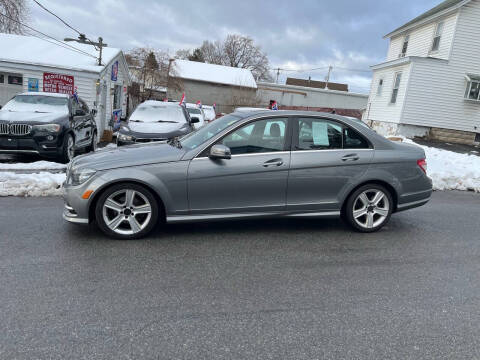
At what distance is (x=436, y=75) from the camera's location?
19.8 meters

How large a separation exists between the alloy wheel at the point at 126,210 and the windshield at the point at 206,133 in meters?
0.91

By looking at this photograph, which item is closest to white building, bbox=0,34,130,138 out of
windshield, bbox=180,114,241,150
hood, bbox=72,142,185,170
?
windshield, bbox=180,114,241,150

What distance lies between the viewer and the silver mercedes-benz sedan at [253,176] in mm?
4656

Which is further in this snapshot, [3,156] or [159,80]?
[159,80]

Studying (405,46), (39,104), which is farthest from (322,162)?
(405,46)

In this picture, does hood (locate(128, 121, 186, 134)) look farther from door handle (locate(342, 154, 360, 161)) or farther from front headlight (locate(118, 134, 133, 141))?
door handle (locate(342, 154, 360, 161))

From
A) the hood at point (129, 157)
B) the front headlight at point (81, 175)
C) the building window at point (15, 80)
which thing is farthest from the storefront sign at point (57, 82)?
the front headlight at point (81, 175)

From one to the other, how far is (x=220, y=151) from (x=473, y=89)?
19990 millimetres

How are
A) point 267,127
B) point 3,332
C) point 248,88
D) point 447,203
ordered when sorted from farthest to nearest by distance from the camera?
point 248,88 → point 447,203 → point 267,127 → point 3,332

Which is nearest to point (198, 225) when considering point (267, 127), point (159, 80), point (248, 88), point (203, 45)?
point (267, 127)

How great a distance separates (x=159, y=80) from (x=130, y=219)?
103ft

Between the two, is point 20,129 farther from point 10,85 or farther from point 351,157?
point 10,85

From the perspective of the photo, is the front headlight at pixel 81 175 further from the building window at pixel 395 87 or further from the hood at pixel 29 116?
the building window at pixel 395 87

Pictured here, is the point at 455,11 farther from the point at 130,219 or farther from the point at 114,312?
the point at 114,312
